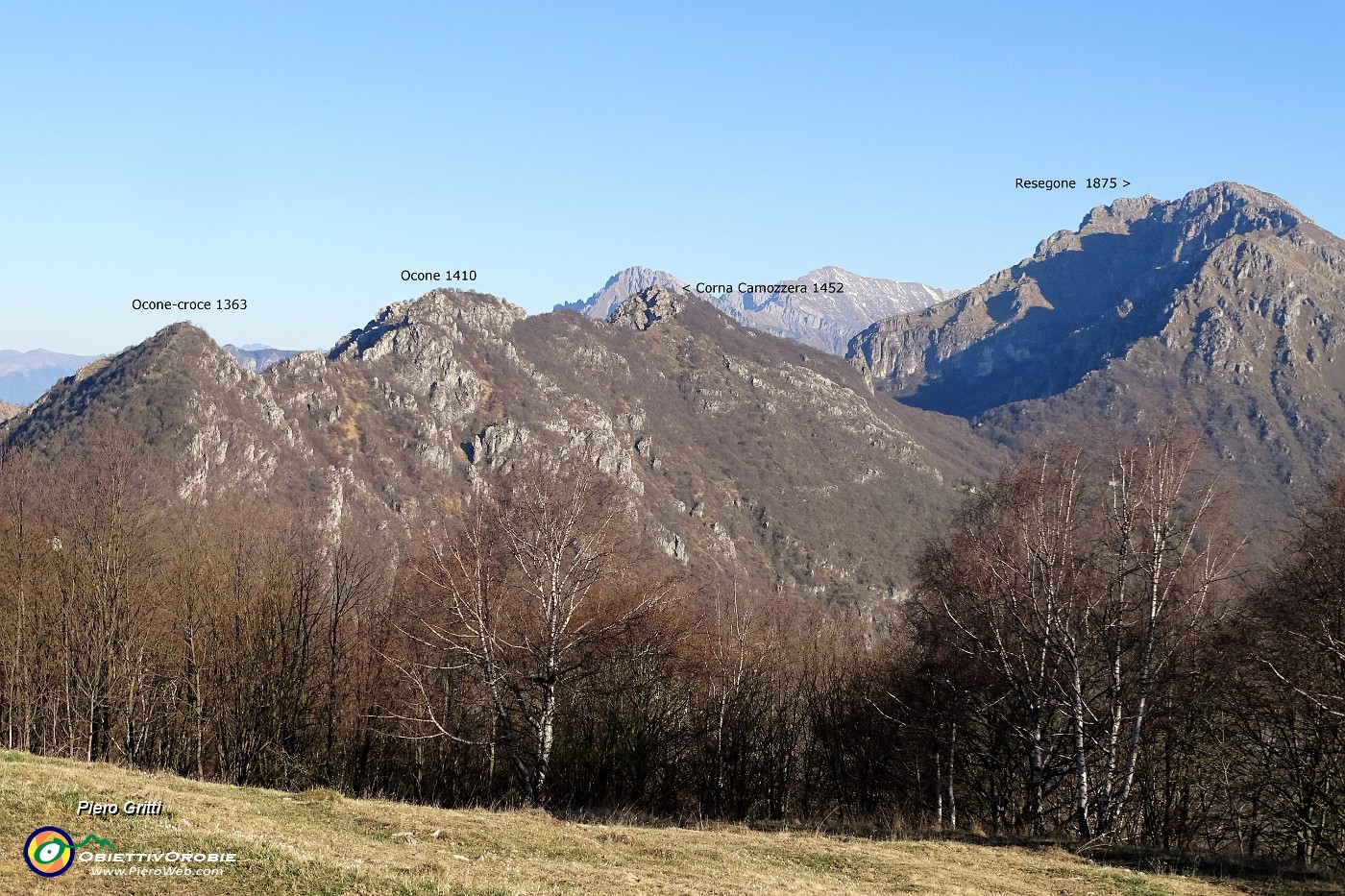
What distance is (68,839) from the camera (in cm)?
1435

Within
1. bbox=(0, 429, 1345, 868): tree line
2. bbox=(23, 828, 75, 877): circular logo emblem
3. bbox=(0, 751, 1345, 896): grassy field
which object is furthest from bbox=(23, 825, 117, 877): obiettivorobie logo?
bbox=(0, 429, 1345, 868): tree line

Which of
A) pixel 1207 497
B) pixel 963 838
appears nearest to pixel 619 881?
pixel 963 838

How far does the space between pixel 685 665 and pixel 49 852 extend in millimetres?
28368

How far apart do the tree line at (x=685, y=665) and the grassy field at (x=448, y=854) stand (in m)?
5.08

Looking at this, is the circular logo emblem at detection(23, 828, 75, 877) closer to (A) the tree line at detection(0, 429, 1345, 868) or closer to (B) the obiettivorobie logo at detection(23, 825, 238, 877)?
(B) the obiettivorobie logo at detection(23, 825, 238, 877)

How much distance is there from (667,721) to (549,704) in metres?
9.93

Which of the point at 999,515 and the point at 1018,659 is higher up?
the point at 999,515

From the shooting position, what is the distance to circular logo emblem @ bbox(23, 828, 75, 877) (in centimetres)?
1343

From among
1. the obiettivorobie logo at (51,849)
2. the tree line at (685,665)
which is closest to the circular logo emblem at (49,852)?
the obiettivorobie logo at (51,849)

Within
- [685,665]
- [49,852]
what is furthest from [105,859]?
[685,665]

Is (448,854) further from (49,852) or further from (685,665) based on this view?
(685,665)

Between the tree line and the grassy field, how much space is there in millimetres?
5080

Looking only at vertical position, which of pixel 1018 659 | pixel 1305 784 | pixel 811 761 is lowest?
pixel 811 761

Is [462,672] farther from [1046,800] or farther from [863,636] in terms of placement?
[863,636]
